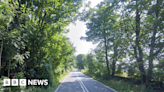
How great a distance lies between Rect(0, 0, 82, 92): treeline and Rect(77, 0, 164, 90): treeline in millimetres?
3518

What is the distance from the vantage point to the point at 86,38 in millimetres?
20969

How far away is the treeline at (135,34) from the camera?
920 centimetres

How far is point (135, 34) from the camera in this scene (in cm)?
1384

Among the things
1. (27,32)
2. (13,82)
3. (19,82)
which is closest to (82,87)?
(19,82)

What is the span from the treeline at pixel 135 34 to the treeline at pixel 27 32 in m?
3.52

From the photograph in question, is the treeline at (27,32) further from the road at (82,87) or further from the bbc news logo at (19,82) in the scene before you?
the road at (82,87)

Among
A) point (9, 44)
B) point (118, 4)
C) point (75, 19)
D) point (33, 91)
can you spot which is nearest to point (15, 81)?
point (33, 91)

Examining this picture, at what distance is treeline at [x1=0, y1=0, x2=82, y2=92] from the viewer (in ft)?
17.8

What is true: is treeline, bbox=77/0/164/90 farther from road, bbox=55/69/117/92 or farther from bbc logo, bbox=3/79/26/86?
bbc logo, bbox=3/79/26/86

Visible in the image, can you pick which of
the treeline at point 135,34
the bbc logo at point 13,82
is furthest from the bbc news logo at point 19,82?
the treeline at point 135,34

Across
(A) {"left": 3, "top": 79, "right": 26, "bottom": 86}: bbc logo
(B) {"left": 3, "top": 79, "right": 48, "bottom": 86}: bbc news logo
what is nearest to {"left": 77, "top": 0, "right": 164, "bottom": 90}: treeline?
(B) {"left": 3, "top": 79, "right": 48, "bottom": 86}: bbc news logo

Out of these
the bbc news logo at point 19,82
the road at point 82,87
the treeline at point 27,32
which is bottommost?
the road at point 82,87

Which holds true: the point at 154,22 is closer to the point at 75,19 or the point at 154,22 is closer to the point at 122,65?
the point at 122,65

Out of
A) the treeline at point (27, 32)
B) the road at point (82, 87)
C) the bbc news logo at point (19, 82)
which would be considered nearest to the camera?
the treeline at point (27, 32)
